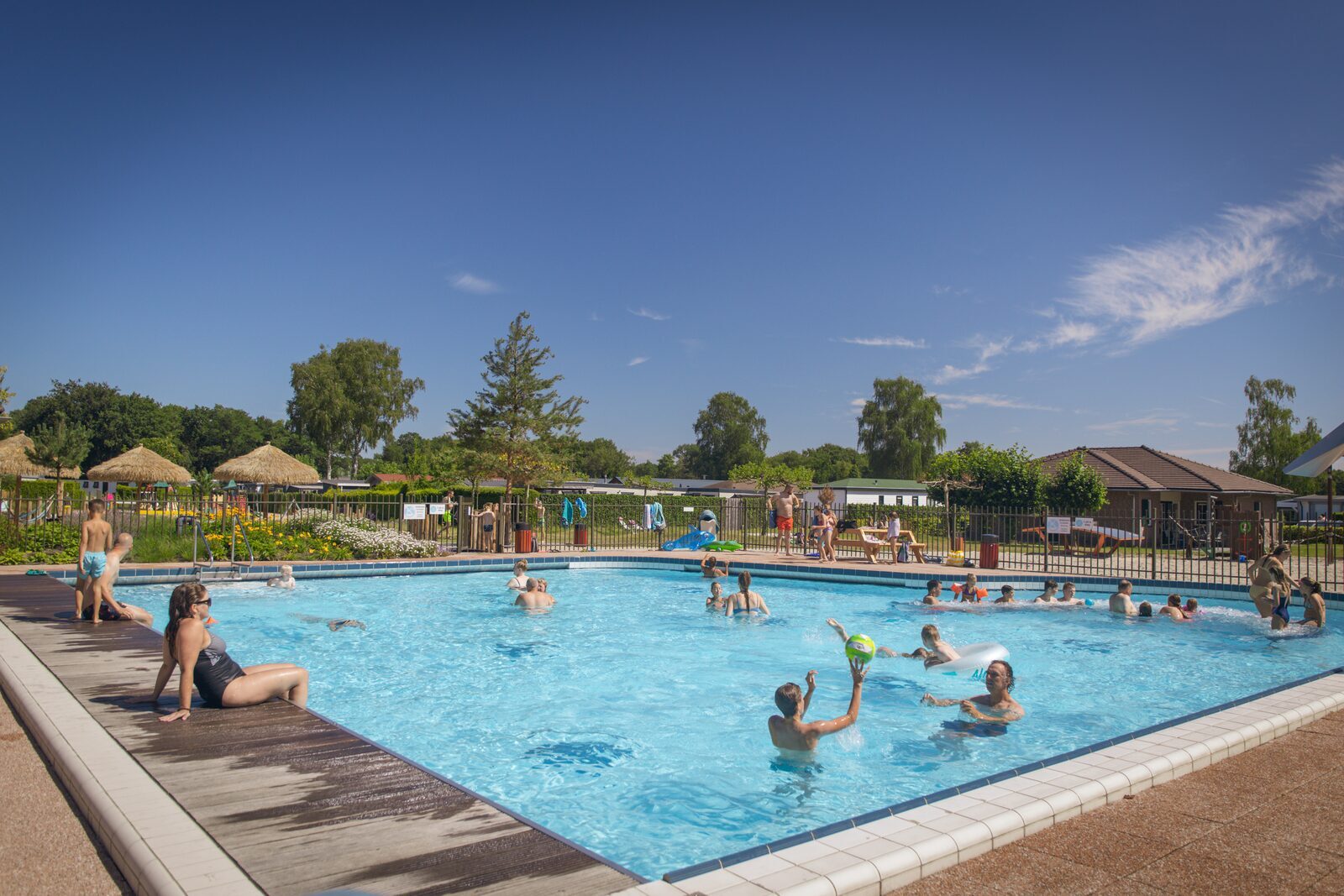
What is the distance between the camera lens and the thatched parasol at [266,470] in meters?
34.3

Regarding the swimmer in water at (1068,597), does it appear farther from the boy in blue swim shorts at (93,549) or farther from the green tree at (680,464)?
the green tree at (680,464)

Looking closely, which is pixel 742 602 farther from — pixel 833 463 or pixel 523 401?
pixel 833 463

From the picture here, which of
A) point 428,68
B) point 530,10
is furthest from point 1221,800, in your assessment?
point 428,68

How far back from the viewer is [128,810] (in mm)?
3869

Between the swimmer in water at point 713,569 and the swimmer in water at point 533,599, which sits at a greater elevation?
the swimmer in water at point 713,569

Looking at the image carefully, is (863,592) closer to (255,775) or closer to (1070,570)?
(1070,570)

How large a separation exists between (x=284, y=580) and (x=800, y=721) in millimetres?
12132

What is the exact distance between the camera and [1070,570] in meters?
18.7

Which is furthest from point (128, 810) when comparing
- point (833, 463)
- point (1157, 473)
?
point (833, 463)

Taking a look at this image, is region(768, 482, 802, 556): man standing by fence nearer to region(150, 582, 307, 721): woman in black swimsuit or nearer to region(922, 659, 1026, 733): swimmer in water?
region(922, 659, 1026, 733): swimmer in water

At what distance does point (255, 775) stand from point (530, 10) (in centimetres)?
1714

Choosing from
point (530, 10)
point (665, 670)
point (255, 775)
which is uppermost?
point (530, 10)

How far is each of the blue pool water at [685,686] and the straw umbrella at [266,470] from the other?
66.3 feet

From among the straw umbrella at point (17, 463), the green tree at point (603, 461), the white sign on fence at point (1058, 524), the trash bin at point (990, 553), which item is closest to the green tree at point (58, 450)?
the straw umbrella at point (17, 463)
